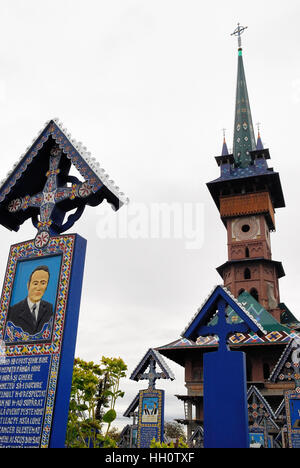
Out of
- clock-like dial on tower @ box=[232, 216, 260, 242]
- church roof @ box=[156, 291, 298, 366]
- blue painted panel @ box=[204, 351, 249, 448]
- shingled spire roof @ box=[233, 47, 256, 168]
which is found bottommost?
blue painted panel @ box=[204, 351, 249, 448]

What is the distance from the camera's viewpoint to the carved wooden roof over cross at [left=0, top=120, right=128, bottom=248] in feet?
24.7

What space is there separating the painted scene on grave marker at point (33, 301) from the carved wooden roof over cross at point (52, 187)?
510mm

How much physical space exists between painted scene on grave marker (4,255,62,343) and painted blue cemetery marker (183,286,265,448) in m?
2.54

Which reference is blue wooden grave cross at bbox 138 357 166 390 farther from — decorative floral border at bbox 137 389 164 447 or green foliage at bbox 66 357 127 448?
green foliage at bbox 66 357 127 448

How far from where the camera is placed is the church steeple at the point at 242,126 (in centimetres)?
4934

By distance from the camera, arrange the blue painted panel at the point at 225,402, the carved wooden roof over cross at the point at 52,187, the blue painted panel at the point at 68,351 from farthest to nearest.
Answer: the carved wooden roof over cross at the point at 52,187 < the blue painted panel at the point at 68,351 < the blue painted panel at the point at 225,402

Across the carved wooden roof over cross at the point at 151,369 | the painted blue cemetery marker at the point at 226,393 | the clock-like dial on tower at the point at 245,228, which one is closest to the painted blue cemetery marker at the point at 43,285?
the painted blue cemetery marker at the point at 226,393

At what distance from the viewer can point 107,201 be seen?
7.57 metres

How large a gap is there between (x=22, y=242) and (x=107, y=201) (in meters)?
1.76

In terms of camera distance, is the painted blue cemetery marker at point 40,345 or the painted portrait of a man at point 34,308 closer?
the painted blue cemetery marker at point 40,345

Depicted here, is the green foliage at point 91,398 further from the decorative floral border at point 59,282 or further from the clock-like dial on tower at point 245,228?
the clock-like dial on tower at point 245,228

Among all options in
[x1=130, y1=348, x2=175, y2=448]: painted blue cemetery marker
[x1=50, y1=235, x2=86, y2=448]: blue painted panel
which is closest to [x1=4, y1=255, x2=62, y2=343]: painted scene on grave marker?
[x1=50, y1=235, x2=86, y2=448]: blue painted panel
